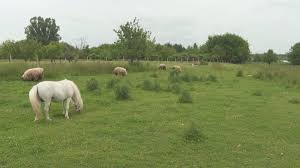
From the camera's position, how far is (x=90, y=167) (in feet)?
26.8

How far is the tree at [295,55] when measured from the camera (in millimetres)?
101062

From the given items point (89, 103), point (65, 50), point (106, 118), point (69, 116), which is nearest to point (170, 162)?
point (106, 118)

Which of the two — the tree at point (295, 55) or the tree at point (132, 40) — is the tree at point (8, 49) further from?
the tree at point (295, 55)

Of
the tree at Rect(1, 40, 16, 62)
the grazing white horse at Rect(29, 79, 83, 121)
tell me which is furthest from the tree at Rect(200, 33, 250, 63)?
the grazing white horse at Rect(29, 79, 83, 121)

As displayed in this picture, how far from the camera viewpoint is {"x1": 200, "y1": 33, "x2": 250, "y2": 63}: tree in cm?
10300

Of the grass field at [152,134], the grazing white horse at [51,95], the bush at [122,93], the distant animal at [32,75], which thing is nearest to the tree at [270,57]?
the distant animal at [32,75]

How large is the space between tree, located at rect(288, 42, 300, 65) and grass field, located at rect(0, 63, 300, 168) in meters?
88.7

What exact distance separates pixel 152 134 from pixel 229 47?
99.8 m

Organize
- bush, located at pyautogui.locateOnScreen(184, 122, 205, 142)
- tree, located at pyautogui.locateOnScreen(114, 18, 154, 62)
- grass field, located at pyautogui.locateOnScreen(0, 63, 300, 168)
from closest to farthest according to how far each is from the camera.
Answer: grass field, located at pyautogui.locateOnScreen(0, 63, 300, 168) < bush, located at pyautogui.locateOnScreen(184, 122, 205, 142) < tree, located at pyautogui.locateOnScreen(114, 18, 154, 62)

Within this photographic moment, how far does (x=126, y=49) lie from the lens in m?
43.3

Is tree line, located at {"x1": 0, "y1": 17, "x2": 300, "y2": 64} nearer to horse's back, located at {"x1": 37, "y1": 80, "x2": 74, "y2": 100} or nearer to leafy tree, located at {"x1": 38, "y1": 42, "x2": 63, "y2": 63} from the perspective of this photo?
leafy tree, located at {"x1": 38, "y1": 42, "x2": 63, "y2": 63}

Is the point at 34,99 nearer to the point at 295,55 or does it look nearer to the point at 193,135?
the point at 193,135

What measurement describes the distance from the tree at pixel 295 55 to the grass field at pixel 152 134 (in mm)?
88694

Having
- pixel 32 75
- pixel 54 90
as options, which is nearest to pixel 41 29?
pixel 32 75
